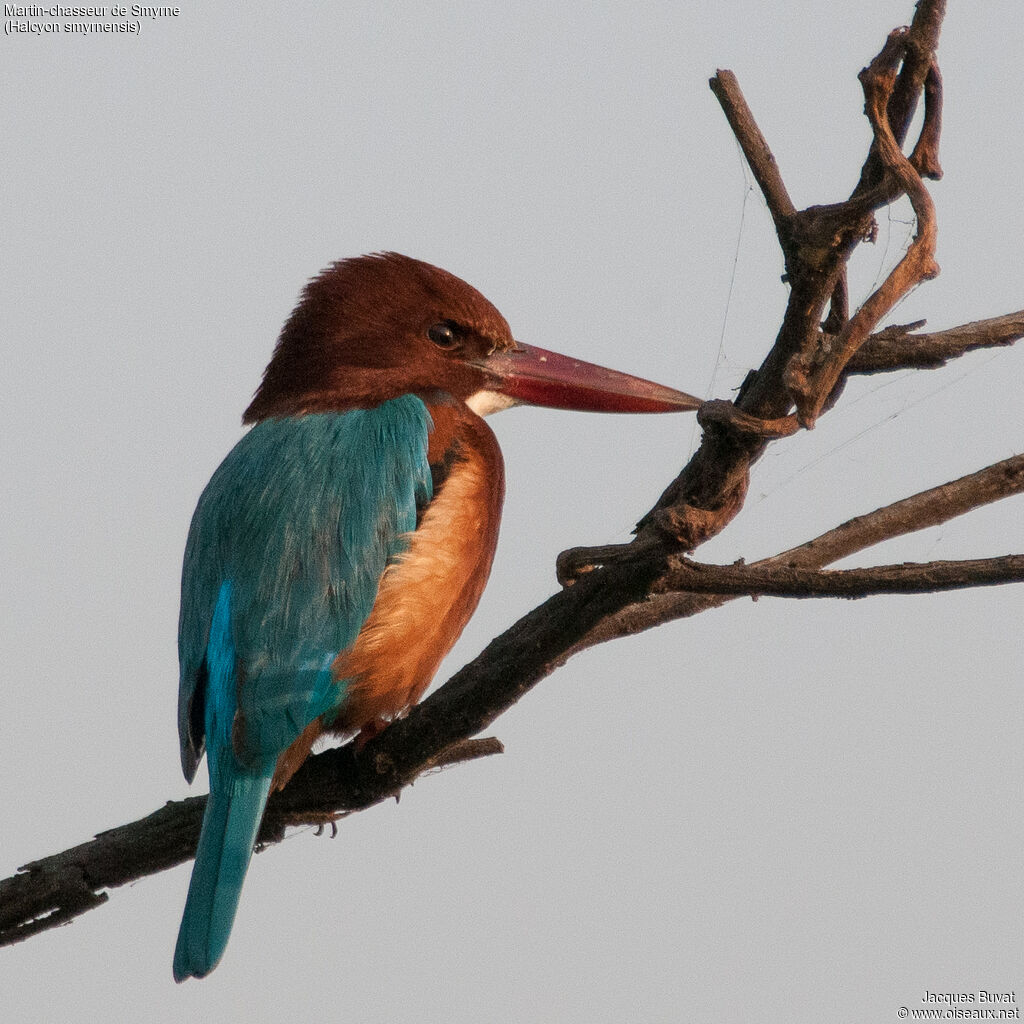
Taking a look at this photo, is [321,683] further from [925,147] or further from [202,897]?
[925,147]

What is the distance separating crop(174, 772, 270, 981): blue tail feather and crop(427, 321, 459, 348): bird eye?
1.74m

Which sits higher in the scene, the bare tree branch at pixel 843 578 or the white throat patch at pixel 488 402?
the white throat patch at pixel 488 402

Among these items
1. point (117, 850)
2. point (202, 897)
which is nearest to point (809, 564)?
point (202, 897)

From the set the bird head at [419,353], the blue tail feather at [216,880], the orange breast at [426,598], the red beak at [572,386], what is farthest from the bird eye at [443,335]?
the blue tail feather at [216,880]

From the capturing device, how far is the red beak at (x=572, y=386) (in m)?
4.41

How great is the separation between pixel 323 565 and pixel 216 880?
79 centimetres

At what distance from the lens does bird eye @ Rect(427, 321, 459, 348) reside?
171 inches

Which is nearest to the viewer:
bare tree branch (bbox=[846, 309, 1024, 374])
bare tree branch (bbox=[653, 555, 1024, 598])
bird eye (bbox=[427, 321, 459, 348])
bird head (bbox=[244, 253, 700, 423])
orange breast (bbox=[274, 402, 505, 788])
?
bare tree branch (bbox=[653, 555, 1024, 598])

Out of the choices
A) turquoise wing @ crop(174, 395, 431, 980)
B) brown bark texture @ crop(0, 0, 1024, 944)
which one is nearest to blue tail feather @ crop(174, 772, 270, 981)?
turquoise wing @ crop(174, 395, 431, 980)

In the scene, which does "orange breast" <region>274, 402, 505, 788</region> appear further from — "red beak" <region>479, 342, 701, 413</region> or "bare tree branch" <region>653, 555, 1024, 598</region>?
"bare tree branch" <region>653, 555, 1024, 598</region>

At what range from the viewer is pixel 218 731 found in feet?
10.6

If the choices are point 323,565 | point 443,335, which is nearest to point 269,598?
point 323,565

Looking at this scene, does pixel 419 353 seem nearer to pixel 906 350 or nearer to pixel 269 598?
pixel 269 598

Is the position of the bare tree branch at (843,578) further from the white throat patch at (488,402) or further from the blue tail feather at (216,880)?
the white throat patch at (488,402)
